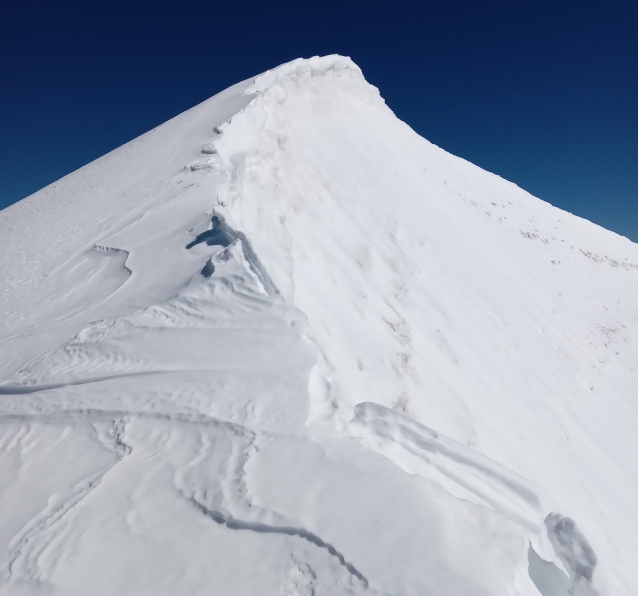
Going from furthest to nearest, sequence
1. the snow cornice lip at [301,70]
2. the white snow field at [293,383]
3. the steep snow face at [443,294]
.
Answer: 1. the snow cornice lip at [301,70]
2. the steep snow face at [443,294]
3. the white snow field at [293,383]

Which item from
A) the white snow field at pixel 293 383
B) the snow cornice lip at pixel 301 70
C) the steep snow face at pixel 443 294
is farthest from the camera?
the snow cornice lip at pixel 301 70

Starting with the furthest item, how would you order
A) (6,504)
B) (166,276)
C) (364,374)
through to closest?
(364,374), (166,276), (6,504)

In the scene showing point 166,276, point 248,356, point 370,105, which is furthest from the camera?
point 370,105

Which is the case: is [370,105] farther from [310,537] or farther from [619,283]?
[310,537]

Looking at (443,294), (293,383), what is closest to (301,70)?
(443,294)

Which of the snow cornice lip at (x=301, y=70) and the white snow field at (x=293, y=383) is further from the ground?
the snow cornice lip at (x=301, y=70)

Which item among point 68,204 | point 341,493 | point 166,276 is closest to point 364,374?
point 166,276

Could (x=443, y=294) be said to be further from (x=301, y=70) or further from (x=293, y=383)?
(x=301, y=70)

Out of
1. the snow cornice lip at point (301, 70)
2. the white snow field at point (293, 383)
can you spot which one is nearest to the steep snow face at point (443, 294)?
the white snow field at point (293, 383)

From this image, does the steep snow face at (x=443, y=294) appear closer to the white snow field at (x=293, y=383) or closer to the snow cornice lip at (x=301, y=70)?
the white snow field at (x=293, y=383)
